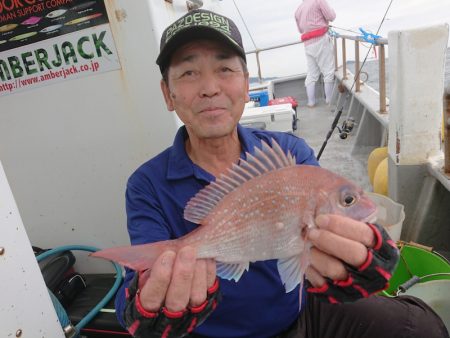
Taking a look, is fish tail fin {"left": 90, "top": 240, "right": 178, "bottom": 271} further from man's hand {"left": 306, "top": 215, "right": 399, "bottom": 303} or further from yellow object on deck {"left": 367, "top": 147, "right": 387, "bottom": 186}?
yellow object on deck {"left": 367, "top": 147, "right": 387, "bottom": 186}

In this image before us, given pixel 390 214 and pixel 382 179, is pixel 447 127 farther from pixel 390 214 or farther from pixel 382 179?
pixel 382 179

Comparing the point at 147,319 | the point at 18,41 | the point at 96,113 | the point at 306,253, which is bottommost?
the point at 147,319

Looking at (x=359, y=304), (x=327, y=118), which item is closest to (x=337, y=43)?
(x=327, y=118)

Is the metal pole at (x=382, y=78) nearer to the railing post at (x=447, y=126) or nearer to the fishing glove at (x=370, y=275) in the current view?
the railing post at (x=447, y=126)

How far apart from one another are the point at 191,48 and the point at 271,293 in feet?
4.15

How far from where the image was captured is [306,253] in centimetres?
121

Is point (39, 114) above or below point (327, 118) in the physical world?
above

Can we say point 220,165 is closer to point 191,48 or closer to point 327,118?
point 191,48

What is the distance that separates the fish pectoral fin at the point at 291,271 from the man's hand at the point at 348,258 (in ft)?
0.19

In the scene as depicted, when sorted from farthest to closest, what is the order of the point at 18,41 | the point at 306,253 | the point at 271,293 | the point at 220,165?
the point at 18,41 < the point at 220,165 < the point at 271,293 < the point at 306,253

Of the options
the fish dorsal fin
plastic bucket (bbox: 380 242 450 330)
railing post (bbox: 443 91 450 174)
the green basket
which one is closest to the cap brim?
Answer: the fish dorsal fin

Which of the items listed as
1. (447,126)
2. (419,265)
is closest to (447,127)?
(447,126)

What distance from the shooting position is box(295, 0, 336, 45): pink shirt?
7.48 m

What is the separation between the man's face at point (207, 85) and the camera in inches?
61.7
